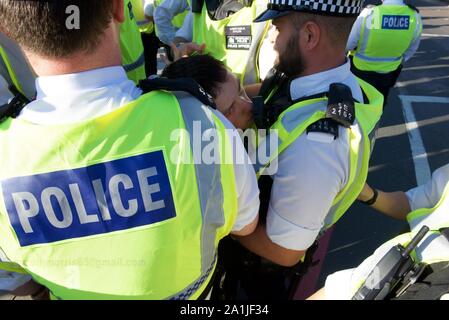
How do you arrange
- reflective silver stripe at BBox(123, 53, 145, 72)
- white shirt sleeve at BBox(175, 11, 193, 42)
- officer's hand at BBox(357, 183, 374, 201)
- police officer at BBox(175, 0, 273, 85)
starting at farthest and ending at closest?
white shirt sleeve at BBox(175, 11, 193, 42) < reflective silver stripe at BBox(123, 53, 145, 72) < police officer at BBox(175, 0, 273, 85) < officer's hand at BBox(357, 183, 374, 201)

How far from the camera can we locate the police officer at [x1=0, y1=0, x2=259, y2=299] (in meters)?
0.78

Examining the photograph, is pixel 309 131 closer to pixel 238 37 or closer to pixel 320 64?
pixel 320 64

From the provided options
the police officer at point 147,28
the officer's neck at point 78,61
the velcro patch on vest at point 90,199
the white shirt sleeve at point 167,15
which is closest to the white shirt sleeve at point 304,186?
the velcro patch on vest at point 90,199

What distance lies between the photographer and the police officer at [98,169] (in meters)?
0.78

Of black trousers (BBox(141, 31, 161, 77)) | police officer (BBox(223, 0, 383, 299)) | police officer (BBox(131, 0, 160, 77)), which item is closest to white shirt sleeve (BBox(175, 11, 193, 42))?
police officer (BBox(131, 0, 160, 77))

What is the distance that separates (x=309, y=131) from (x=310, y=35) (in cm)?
37

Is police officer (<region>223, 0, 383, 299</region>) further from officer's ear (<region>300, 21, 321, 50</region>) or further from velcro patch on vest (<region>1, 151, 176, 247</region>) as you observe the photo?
velcro patch on vest (<region>1, 151, 176, 247</region>)

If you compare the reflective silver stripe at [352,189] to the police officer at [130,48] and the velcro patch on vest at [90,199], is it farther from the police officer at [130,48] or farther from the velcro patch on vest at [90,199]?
the police officer at [130,48]

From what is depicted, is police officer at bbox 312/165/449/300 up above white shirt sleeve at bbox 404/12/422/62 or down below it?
below

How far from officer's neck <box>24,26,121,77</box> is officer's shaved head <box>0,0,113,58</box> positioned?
14mm

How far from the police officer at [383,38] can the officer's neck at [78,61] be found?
9.95ft

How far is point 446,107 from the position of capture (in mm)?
5004

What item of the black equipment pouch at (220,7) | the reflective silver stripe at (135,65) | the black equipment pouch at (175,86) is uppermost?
the black equipment pouch at (220,7)

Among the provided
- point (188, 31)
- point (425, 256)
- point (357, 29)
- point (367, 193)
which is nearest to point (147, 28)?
point (188, 31)
